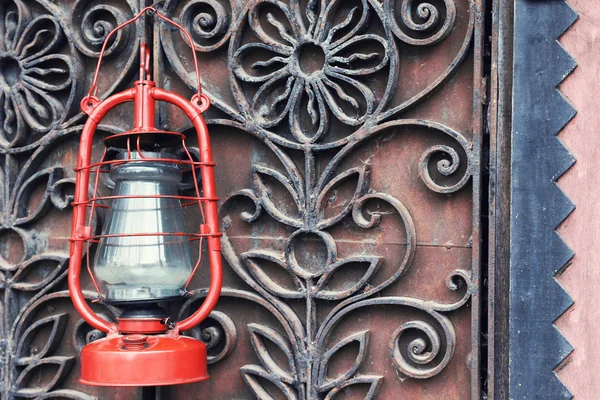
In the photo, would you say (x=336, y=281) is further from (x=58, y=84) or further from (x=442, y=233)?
(x=58, y=84)

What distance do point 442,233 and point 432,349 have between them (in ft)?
0.60

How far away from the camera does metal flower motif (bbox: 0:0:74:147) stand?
156 cm

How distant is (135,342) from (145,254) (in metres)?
0.14

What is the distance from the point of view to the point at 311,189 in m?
1.38

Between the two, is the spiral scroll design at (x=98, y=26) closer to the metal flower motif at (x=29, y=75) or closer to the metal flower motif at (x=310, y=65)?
the metal flower motif at (x=29, y=75)

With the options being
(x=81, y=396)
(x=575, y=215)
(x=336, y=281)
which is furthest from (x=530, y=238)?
(x=81, y=396)

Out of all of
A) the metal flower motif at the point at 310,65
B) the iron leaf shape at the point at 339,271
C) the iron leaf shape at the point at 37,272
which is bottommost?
the iron leaf shape at the point at 339,271

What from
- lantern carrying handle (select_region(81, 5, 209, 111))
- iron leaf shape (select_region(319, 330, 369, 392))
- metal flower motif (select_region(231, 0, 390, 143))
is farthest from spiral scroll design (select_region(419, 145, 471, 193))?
lantern carrying handle (select_region(81, 5, 209, 111))

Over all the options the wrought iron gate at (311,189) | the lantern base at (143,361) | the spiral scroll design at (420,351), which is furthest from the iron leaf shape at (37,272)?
the spiral scroll design at (420,351)

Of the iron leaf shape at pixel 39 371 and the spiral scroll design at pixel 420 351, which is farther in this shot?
the iron leaf shape at pixel 39 371

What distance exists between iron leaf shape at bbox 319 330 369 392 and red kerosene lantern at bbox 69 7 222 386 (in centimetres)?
20

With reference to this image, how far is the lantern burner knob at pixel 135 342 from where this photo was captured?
1.25 m

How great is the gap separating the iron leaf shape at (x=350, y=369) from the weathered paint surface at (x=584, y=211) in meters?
0.31

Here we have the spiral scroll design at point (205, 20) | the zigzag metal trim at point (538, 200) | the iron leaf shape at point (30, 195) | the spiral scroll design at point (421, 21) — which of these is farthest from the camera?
the iron leaf shape at point (30, 195)
